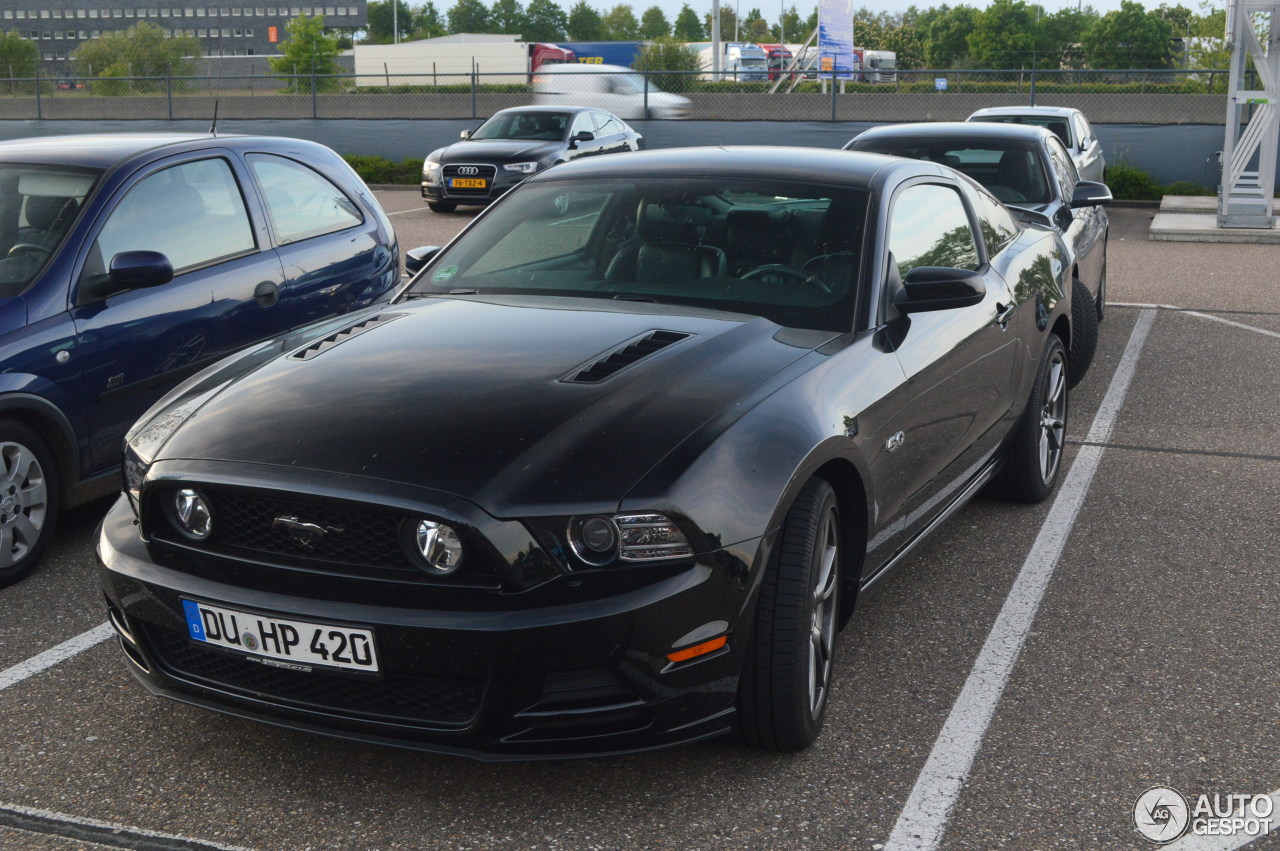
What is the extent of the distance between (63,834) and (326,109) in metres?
28.5

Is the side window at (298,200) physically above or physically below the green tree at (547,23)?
below

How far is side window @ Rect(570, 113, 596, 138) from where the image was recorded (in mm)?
19453

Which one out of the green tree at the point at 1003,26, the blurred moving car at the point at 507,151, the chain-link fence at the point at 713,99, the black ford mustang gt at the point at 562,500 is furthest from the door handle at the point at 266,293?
the green tree at the point at 1003,26

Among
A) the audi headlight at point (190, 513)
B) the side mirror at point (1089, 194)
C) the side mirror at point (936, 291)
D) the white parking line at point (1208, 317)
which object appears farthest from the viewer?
the white parking line at point (1208, 317)

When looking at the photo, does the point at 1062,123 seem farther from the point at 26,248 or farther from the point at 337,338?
the point at 337,338

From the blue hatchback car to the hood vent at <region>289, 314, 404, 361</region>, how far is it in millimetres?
1369

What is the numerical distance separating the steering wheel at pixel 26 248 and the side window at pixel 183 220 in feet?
0.56

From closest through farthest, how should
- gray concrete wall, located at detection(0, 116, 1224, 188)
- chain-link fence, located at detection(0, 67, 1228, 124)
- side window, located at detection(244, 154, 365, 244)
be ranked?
side window, located at detection(244, 154, 365, 244) < gray concrete wall, located at detection(0, 116, 1224, 188) < chain-link fence, located at detection(0, 67, 1228, 124)

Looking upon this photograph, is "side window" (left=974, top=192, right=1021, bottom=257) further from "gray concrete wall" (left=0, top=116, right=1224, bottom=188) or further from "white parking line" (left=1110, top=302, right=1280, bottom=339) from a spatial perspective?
"gray concrete wall" (left=0, top=116, right=1224, bottom=188)

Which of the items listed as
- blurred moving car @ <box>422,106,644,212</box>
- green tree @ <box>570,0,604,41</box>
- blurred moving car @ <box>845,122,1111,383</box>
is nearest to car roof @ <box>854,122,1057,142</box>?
blurred moving car @ <box>845,122,1111,383</box>

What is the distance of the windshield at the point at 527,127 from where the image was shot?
19375 mm

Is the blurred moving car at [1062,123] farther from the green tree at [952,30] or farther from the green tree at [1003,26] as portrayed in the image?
the green tree at [952,30]

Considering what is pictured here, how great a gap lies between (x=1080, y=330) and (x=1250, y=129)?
40.4 feet

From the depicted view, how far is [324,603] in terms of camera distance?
293 cm
